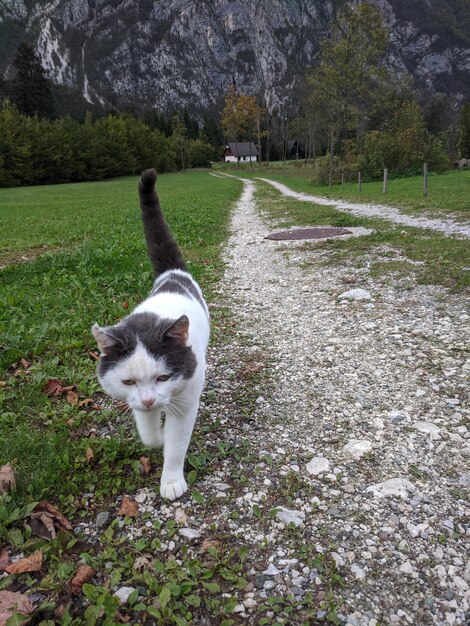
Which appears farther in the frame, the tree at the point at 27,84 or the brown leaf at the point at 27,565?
the tree at the point at 27,84

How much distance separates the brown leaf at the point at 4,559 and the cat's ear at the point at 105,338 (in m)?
1.11

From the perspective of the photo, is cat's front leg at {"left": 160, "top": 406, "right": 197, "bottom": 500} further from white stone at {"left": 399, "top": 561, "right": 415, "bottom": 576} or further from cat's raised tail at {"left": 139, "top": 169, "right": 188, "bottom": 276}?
cat's raised tail at {"left": 139, "top": 169, "right": 188, "bottom": 276}

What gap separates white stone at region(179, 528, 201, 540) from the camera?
7.07 ft

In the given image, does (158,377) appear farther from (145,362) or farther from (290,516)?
(290,516)

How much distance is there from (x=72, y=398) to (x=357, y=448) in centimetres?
228

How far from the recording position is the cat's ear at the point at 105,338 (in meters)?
2.23

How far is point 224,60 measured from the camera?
166375mm

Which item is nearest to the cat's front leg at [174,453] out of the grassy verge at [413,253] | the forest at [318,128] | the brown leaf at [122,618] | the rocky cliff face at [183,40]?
the brown leaf at [122,618]

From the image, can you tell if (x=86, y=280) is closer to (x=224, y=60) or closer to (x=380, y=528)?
(x=380, y=528)

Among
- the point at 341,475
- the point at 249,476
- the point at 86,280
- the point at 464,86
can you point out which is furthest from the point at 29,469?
the point at 464,86

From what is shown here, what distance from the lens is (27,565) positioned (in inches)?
76.4

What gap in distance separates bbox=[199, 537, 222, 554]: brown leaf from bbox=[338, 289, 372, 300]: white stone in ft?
13.3

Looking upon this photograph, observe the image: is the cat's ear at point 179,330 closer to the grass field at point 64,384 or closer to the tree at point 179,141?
the grass field at point 64,384

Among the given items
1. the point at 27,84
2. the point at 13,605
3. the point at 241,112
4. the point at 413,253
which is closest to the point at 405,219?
the point at 413,253
